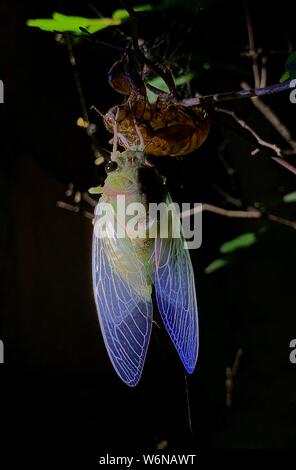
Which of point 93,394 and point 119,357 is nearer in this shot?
point 119,357

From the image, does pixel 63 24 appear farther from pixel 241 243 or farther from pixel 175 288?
pixel 241 243

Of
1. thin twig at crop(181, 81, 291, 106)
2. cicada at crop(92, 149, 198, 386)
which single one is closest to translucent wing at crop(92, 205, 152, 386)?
cicada at crop(92, 149, 198, 386)

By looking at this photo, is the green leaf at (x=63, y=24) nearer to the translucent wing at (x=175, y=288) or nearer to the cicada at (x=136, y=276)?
the cicada at (x=136, y=276)

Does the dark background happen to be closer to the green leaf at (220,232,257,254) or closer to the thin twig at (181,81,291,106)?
the green leaf at (220,232,257,254)

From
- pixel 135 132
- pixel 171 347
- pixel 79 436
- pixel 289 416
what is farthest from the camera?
pixel 79 436

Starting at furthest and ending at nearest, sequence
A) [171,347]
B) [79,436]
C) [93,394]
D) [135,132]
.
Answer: [93,394] → [79,436] → [171,347] → [135,132]

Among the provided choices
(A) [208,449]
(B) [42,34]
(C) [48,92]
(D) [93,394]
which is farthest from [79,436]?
(B) [42,34]

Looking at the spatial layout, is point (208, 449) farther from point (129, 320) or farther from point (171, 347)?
point (129, 320)
